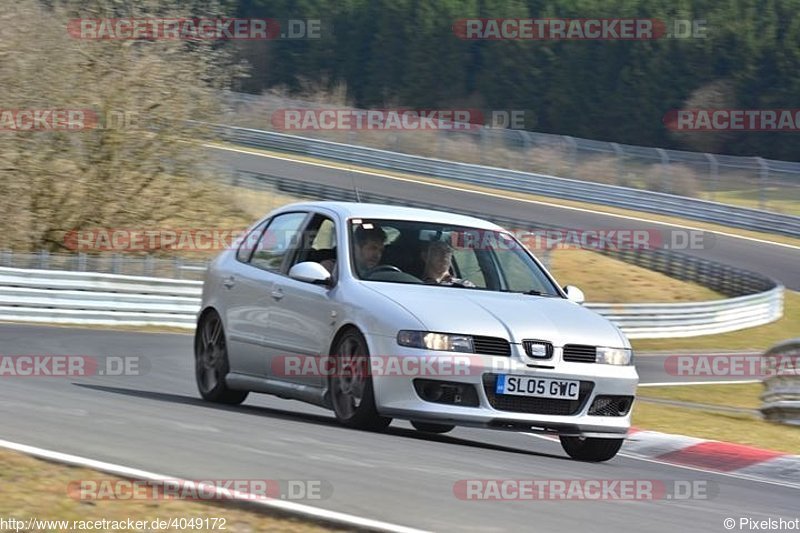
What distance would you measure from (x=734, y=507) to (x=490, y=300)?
7.88 ft

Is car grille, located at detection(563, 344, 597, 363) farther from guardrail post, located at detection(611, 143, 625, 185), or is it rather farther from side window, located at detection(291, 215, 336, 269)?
guardrail post, located at detection(611, 143, 625, 185)

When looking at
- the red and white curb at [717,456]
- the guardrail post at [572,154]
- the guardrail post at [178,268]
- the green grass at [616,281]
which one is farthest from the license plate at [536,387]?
the guardrail post at [572,154]

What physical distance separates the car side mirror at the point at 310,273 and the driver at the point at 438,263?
674 millimetres

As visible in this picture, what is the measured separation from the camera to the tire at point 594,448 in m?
9.39

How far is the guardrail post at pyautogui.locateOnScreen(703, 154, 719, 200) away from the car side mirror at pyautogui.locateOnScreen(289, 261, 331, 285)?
118 ft

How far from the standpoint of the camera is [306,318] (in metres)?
9.56

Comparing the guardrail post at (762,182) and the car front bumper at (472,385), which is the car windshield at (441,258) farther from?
the guardrail post at (762,182)

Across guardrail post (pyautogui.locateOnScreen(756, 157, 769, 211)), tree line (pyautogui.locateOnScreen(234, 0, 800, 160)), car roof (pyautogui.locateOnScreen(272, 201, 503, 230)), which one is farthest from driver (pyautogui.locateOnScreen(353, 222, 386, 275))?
tree line (pyautogui.locateOnScreen(234, 0, 800, 160))

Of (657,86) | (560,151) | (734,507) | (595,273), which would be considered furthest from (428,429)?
(657,86)

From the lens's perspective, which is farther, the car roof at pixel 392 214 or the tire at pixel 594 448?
the car roof at pixel 392 214

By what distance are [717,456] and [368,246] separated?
3.00m

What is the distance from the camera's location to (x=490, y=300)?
9266 millimetres

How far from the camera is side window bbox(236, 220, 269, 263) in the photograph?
10.7m

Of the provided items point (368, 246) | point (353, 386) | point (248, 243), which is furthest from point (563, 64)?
point (353, 386)
